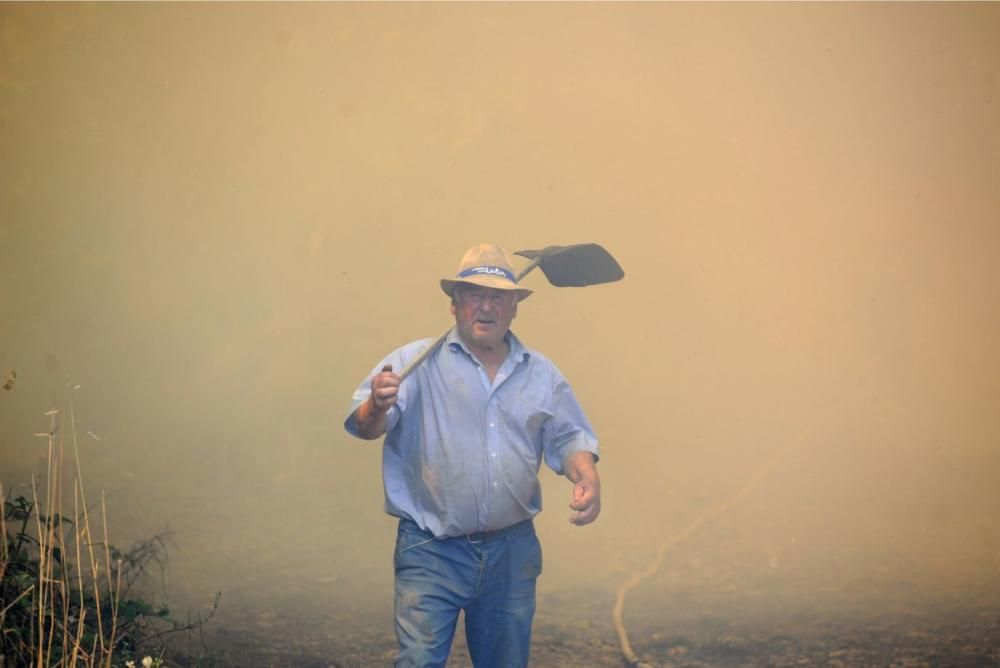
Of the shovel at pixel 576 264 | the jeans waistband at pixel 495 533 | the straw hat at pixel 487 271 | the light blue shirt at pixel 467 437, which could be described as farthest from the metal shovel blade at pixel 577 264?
the jeans waistband at pixel 495 533

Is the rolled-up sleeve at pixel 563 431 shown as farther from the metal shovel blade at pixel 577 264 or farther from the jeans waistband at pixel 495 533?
the metal shovel blade at pixel 577 264

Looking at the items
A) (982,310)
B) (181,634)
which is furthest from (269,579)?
(982,310)

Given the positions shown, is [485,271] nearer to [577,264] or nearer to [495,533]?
[577,264]

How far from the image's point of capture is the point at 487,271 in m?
4.21

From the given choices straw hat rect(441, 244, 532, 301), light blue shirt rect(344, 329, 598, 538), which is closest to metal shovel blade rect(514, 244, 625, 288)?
straw hat rect(441, 244, 532, 301)

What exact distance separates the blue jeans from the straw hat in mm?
796

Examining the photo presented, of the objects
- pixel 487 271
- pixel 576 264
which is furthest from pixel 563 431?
pixel 576 264

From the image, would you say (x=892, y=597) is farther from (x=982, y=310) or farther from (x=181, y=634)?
(x=181, y=634)

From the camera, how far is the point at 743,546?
632 cm

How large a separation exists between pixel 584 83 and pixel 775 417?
193 cm

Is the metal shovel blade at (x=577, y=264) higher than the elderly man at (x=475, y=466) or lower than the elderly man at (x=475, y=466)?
higher

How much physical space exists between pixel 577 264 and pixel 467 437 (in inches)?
40.0

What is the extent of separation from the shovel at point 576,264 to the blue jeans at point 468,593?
102cm

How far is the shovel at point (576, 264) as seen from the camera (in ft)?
15.4
